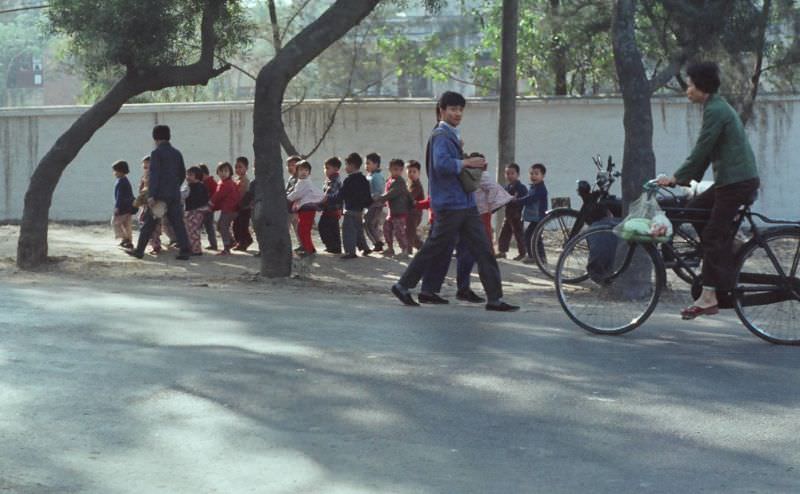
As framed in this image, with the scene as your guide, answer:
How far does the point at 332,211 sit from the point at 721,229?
395 inches

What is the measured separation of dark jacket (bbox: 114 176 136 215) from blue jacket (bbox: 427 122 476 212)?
9.51 meters

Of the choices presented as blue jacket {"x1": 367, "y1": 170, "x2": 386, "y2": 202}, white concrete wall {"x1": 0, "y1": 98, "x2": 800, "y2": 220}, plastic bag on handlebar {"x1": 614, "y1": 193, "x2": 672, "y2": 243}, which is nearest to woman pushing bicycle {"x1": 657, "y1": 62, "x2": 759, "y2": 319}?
plastic bag on handlebar {"x1": 614, "y1": 193, "x2": 672, "y2": 243}

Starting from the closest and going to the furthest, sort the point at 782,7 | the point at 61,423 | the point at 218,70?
1. the point at 61,423
2. the point at 218,70
3. the point at 782,7

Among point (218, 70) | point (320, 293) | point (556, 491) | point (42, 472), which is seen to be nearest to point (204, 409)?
point (42, 472)

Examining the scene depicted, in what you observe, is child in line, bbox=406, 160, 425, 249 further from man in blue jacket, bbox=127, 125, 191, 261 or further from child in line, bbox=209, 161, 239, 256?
man in blue jacket, bbox=127, 125, 191, 261

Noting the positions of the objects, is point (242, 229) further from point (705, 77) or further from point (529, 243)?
point (705, 77)

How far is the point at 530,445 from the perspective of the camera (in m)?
6.54

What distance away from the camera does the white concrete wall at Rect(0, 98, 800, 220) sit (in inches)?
930

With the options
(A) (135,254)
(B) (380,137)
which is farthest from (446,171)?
(B) (380,137)

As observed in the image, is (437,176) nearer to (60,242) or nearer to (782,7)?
(782,7)

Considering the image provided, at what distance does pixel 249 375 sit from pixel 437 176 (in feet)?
11.3

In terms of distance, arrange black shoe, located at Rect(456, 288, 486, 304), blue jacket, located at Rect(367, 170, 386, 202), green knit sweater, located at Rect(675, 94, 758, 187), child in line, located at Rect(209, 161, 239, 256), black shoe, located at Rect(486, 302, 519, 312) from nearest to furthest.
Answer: green knit sweater, located at Rect(675, 94, 758, 187) < black shoe, located at Rect(486, 302, 519, 312) < black shoe, located at Rect(456, 288, 486, 304) < blue jacket, located at Rect(367, 170, 386, 202) < child in line, located at Rect(209, 161, 239, 256)

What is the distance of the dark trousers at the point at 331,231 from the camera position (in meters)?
19.0

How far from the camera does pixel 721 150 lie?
9.31 m
